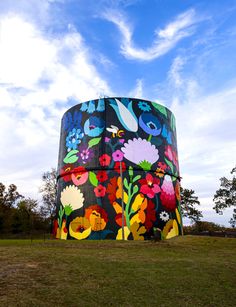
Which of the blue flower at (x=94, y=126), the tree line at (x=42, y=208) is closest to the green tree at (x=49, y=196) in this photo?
the tree line at (x=42, y=208)

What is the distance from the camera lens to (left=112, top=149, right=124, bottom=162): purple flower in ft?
77.7

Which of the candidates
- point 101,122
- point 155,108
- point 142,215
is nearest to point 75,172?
point 101,122

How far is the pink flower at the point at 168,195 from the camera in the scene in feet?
80.5

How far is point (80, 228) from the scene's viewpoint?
2342 cm

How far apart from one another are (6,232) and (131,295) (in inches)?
1275

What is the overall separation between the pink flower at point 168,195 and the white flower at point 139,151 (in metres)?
2.15

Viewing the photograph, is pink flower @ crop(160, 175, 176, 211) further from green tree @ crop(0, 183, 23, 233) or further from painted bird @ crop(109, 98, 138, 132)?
green tree @ crop(0, 183, 23, 233)

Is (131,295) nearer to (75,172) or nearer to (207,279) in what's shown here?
(207,279)

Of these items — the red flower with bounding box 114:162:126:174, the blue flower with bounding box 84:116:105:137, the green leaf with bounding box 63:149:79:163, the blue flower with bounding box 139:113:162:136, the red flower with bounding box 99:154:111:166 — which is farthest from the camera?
the green leaf with bounding box 63:149:79:163

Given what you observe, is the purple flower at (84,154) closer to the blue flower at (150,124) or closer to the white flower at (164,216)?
the blue flower at (150,124)

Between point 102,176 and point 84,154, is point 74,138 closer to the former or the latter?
point 84,154

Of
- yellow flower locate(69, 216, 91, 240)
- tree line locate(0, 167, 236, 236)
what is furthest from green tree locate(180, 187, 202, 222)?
yellow flower locate(69, 216, 91, 240)

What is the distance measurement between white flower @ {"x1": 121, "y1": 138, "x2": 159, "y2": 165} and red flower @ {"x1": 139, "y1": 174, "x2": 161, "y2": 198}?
134 centimetres

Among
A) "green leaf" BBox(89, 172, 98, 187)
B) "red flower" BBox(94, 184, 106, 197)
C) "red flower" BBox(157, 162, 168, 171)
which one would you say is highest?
"red flower" BBox(157, 162, 168, 171)
